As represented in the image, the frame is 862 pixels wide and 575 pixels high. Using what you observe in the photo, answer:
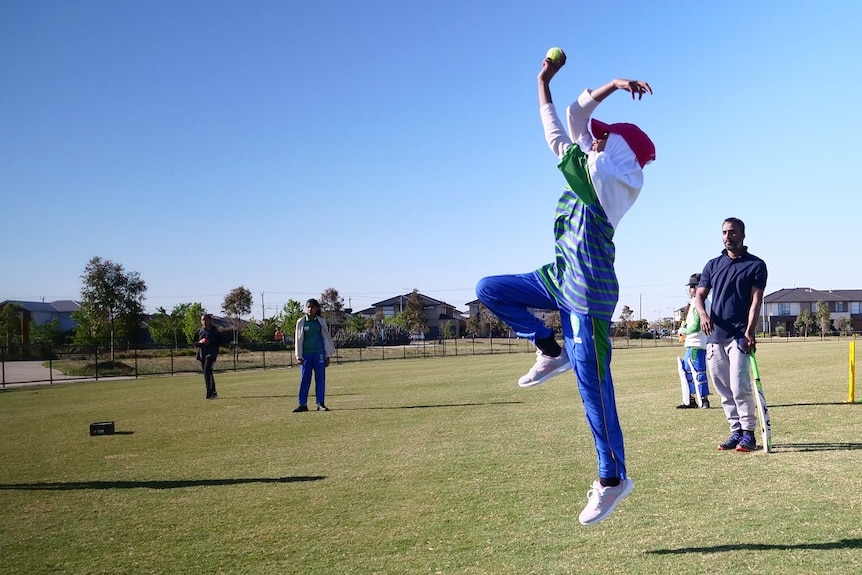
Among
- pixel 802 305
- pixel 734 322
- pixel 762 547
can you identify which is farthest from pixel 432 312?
pixel 762 547

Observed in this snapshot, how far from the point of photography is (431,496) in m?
6.30

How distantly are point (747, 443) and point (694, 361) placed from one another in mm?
4628

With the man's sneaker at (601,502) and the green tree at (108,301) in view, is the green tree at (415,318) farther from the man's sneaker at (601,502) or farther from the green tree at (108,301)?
the man's sneaker at (601,502)

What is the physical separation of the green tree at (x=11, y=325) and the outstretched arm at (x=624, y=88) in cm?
7829

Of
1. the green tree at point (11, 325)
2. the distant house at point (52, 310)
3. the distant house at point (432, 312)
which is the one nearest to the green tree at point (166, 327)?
the green tree at point (11, 325)

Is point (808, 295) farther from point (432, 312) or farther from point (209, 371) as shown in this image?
point (209, 371)

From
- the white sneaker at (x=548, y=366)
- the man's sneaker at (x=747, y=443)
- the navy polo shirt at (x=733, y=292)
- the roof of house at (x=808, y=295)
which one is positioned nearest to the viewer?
the white sneaker at (x=548, y=366)

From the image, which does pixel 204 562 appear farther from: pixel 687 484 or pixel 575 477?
pixel 687 484

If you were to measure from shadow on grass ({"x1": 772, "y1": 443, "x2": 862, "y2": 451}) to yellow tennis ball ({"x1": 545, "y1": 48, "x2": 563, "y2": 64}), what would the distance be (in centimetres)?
578

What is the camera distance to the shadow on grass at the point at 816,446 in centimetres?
784

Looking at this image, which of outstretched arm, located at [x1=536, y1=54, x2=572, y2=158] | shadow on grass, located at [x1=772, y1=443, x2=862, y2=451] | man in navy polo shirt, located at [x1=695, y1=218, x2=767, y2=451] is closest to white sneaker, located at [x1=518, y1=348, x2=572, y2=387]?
outstretched arm, located at [x1=536, y1=54, x2=572, y2=158]

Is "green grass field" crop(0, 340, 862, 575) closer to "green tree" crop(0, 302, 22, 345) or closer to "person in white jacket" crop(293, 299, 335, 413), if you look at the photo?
"person in white jacket" crop(293, 299, 335, 413)

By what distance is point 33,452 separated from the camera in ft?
33.4

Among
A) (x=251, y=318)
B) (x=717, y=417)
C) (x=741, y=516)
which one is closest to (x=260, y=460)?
(x=741, y=516)
